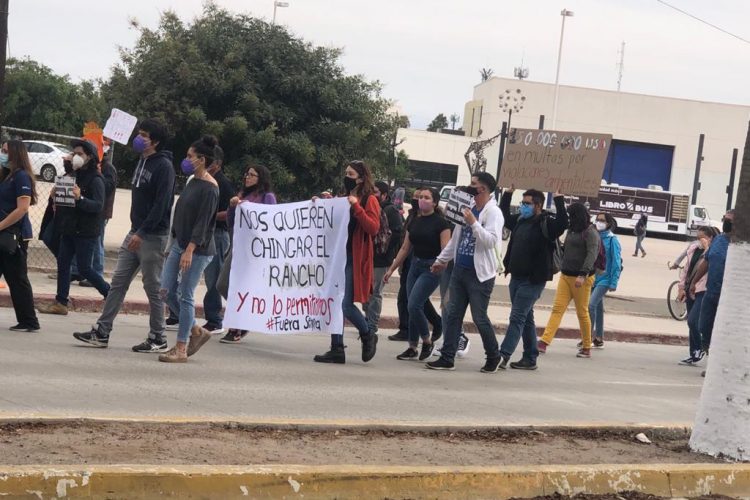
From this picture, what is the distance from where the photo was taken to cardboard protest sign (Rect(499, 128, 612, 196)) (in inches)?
533

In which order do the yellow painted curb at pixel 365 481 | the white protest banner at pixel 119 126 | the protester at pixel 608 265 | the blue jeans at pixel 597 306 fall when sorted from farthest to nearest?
the blue jeans at pixel 597 306 < the protester at pixel 608 265 < the white protest banner at pixel 119 126 < the yellow painted curb at pixel 365 481

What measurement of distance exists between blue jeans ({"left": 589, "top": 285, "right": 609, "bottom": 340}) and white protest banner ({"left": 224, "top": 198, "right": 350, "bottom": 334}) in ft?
16.7

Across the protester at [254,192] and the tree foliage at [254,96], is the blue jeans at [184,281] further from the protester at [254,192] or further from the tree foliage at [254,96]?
the tree foliage at [254,96]

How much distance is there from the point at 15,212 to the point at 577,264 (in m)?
6.22

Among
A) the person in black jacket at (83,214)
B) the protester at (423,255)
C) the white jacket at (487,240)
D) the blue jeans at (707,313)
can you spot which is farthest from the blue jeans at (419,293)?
the person in black jacket at (83,214)

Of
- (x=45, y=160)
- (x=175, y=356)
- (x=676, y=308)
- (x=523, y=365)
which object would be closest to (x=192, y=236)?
(x=175, y=356)

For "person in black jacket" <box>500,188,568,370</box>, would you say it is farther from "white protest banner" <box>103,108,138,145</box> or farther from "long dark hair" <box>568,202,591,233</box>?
"white protest banner" <box>103,108,138,145</box>

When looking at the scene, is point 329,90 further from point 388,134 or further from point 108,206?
point 108,206

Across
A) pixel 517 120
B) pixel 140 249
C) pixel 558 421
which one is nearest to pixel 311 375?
pixel 140 249

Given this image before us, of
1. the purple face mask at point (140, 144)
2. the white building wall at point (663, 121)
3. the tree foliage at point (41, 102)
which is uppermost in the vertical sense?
the white building wall at point (663, 121)

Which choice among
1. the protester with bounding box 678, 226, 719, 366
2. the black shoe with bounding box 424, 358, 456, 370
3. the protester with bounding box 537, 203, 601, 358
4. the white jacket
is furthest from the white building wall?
the white jacket

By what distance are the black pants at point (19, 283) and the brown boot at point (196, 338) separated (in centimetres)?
199

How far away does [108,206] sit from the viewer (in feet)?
48.2

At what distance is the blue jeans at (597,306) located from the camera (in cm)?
1454
